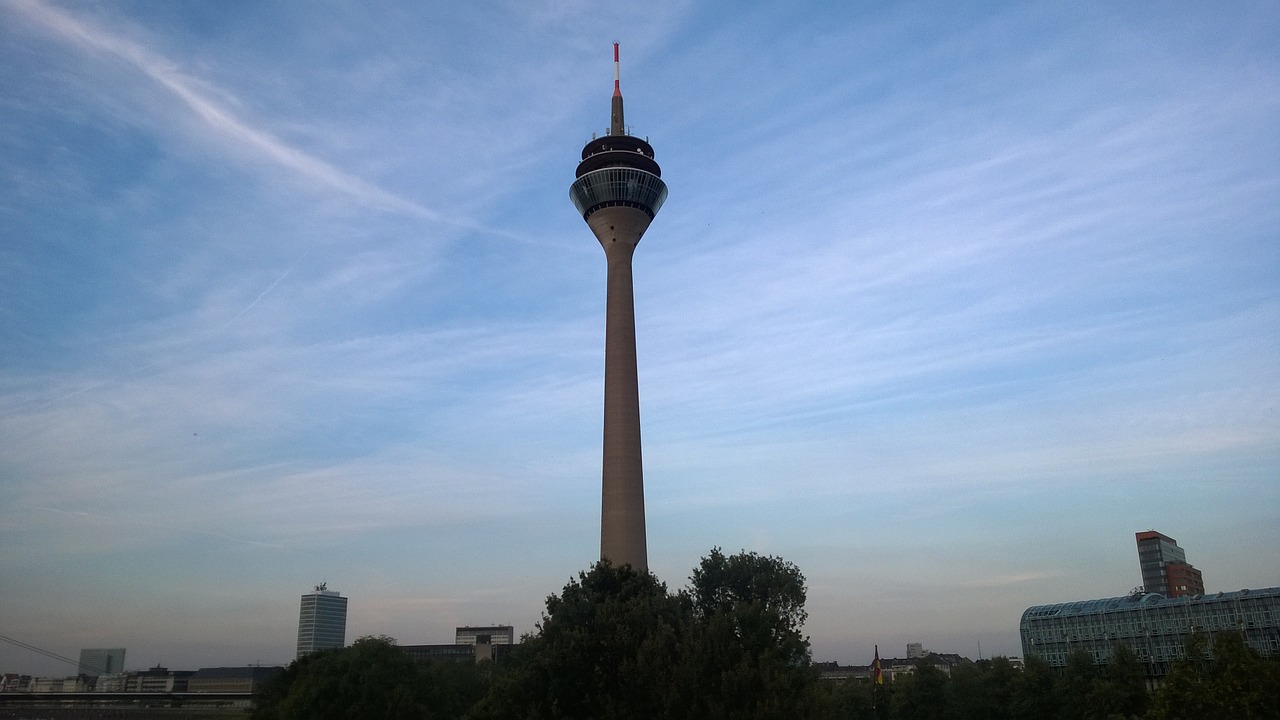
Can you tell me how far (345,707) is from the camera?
219 ft

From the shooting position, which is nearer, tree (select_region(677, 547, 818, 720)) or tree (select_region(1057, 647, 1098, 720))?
tree (select_region(677, 547, 818, 720))

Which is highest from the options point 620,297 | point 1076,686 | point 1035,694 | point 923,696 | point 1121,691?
point 620,297

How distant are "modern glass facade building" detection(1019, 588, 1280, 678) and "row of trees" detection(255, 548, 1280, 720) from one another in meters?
26.1

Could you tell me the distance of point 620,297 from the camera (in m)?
104

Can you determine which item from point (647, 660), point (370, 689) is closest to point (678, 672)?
point (647, 660)

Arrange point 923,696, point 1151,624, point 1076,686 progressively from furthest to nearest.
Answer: point 1151,624
point 923,696
point 1076,686

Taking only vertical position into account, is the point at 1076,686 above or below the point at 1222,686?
below

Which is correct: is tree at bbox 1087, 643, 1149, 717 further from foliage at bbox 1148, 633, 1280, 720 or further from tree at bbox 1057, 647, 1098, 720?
foliage at bbox 1148, 633, 1280, 720

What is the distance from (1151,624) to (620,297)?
70.9 meters

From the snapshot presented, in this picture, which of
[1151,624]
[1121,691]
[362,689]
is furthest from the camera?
[1151,624]

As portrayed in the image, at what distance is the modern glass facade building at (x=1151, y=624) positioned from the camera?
305ft

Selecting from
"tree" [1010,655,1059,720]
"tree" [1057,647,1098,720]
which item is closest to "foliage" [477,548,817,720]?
"tree" [1057,647,1098,720]

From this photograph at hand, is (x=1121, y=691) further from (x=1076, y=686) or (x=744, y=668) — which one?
(x=744, y=668)

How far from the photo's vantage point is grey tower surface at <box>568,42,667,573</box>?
96.1 metres
